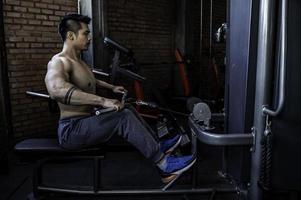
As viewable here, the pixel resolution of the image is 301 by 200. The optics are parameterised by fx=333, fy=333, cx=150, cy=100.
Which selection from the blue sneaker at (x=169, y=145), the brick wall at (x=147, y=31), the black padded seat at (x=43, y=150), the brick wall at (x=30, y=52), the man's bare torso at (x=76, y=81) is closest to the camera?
the black padded seat at (x=43, y=150)

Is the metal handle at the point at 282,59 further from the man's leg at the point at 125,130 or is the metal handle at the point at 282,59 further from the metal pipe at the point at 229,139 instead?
the man's leg at the point at 125,130

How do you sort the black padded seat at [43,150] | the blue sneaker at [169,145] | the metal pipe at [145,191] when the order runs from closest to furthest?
the black padded seat at [43,150] < the metal pipe at [145,191] < the blue sneaker at [169,145]

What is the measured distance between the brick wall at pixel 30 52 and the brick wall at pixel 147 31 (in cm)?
117

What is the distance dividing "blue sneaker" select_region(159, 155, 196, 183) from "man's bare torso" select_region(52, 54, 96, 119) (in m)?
0.80

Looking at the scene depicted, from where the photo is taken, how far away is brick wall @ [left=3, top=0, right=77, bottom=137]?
400cm

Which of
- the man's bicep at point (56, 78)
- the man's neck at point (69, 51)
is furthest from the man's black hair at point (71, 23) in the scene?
the man's bicep at point (56, 78)

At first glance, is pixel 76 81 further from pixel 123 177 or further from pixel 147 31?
pixel 147 31

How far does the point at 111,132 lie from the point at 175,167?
0.57 m

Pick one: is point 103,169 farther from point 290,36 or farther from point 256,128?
point 290,36

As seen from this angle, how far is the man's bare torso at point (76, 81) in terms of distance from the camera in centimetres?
272

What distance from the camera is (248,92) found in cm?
198

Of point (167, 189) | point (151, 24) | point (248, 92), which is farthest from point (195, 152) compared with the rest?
point (151, 24)

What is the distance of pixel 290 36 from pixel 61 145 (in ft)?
5.85

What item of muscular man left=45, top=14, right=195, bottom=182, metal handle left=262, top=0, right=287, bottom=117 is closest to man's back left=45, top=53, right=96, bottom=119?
muscular man left=45, top=14, right=195, bottom=182
